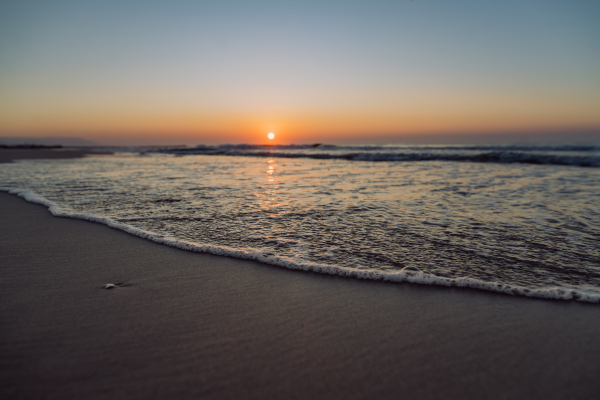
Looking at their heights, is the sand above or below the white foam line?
below

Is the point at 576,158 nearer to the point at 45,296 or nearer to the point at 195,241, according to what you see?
the point at 195,241

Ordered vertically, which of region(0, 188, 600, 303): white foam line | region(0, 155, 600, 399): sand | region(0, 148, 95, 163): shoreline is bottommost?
region(0, 155, 600, 399): sand

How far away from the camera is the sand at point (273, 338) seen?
167 centimetres

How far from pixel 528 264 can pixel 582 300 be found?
64cm

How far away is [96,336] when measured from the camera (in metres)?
2.07

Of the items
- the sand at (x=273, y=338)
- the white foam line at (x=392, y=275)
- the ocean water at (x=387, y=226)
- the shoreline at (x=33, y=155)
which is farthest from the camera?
the shoreline at (x=33, y=155)

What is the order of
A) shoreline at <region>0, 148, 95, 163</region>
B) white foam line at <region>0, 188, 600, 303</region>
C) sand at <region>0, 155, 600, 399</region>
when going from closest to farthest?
sand at <region>0, 155, 600, 399</region> → white foam line at <region>0, 188, 600, 303</region> → shoreline at <region>0, 148, 95, 163</region>

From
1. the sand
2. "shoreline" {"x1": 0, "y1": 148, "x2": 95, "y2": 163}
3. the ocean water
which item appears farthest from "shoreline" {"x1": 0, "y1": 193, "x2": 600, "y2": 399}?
"shoreline" {"x1": 0, "y1": 148, "x2": 95, "y2": 163}

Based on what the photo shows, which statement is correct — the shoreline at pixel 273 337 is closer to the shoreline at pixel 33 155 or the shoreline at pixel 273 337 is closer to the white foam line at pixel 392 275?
the white foam line at pixel 392 275

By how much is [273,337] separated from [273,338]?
1cm

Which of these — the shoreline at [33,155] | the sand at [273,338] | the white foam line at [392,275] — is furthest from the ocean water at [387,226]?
the shoreline at [33,155]

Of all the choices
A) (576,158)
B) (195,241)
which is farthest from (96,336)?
(576,158)

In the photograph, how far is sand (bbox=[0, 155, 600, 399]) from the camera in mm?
1672

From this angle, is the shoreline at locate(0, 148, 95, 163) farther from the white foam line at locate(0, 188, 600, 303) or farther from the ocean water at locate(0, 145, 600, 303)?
the white foam line at locate(0, 188, 600, 303)
